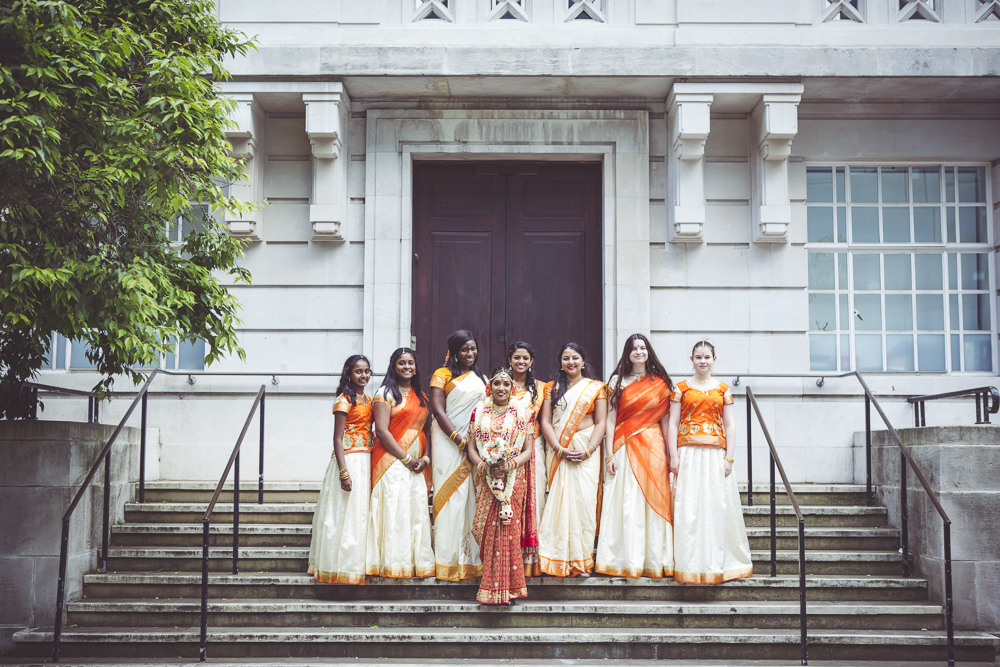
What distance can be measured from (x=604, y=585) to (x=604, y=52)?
4831 millimetres

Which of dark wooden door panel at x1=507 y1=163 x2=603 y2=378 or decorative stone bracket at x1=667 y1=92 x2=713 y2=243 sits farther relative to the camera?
dark wooden door panel at x1=507 y1=163 x2=603 y2=378

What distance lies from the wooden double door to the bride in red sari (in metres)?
2.57

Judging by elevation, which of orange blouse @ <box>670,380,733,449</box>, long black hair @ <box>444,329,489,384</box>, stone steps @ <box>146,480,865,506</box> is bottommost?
stone steps @ <box>146,480,865,506</box>

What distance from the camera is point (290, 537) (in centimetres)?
716

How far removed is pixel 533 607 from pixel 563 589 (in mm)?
328

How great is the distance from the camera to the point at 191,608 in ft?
20.9

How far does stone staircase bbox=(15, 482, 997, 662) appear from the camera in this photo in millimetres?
6129

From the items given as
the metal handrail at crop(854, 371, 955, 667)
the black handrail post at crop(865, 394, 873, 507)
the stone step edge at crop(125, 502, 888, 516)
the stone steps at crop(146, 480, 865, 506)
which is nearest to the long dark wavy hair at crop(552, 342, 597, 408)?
the stone step edge at crop(125, 502, 888, 516)

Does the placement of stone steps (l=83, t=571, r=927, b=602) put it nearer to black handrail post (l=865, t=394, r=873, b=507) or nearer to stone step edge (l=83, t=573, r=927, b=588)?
stone step edge (l=83, t=573, r=927, b=588)

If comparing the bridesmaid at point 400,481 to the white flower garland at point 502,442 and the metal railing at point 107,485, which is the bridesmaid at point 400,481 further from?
the metal railing at point 107,485

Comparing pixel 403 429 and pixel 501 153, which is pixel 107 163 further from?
pixel 501 153

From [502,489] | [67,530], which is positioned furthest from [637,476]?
[67,530]

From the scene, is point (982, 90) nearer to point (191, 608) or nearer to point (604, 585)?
point (604, 585)

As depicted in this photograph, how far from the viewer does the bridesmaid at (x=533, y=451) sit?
6445 millimetres
